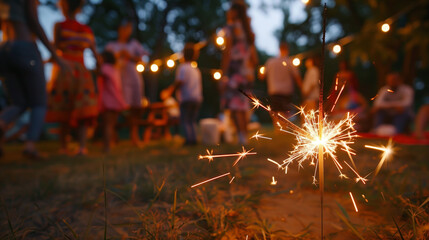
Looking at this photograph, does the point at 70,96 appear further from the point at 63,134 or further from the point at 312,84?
the point at 312,84

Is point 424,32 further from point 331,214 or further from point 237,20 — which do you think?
point 331,214

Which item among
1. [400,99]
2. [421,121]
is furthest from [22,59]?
[400,99]

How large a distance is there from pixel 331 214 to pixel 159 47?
11062mm

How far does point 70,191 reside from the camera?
6.15 feet

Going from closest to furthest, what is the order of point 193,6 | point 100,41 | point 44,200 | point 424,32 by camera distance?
point 44,200, point 424,32, point 193,6, point 100,41

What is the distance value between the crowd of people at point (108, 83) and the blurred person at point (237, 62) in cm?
2

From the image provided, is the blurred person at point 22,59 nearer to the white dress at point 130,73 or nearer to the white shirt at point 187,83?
the white dress at point 130,73

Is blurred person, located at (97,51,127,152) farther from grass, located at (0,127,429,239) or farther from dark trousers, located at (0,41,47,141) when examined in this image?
grass, located at (0,127,429,239)

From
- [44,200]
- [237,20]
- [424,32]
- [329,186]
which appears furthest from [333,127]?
[424,32]

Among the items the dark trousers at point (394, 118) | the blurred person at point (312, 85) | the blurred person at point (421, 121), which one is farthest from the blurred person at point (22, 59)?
the dark trousers at point (394, 118)

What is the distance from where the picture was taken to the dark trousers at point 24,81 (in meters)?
2.68

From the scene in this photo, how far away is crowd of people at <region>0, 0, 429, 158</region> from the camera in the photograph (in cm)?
272

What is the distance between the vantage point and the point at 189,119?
5.38m

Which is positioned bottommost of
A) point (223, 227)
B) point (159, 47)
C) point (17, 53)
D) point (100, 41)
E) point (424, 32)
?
point (223, 227)
